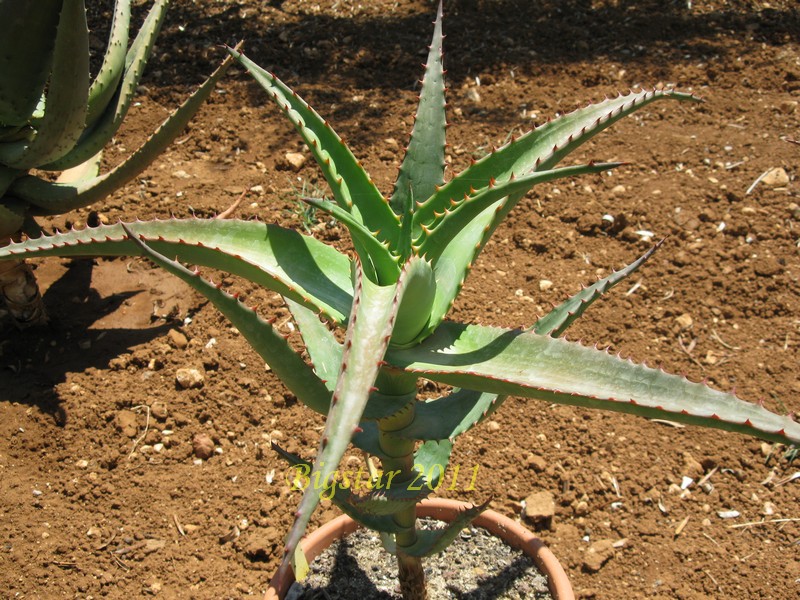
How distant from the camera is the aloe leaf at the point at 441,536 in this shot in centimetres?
130

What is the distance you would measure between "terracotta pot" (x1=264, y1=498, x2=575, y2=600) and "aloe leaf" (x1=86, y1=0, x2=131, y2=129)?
59.3 inches

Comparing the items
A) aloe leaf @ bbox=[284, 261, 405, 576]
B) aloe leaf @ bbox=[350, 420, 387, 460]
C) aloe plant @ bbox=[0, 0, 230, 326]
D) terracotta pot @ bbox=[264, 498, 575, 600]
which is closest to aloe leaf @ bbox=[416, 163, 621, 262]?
aloe leaf @ bbox=[284, 261, 405, 576]

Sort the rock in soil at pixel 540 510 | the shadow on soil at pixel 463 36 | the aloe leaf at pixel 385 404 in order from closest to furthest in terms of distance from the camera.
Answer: the aloe leaf at pixel 385 404 → the rock in soil at pixel 540 510 → the shadow on soil at pixel 463 36

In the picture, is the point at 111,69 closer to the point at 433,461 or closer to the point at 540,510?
the point at 433,461

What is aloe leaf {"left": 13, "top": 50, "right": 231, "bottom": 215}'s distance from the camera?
2182 mm

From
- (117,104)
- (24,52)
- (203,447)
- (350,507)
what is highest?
(24,52)

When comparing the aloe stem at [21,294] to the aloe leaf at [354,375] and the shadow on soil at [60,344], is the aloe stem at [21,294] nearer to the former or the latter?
the shadow on soil at [60,344]

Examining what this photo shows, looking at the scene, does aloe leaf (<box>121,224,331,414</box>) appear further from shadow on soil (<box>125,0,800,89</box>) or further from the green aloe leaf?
shadow on soil (<box>125,0,800,89</box>)

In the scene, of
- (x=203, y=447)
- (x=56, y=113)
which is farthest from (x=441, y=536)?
(x=56, y=113)

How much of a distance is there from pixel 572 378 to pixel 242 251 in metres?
0.54

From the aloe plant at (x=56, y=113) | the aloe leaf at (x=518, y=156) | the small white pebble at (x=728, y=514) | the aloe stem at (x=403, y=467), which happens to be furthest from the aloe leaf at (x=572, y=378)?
the small white pebble at (x=728, y=514)

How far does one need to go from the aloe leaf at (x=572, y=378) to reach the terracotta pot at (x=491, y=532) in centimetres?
75

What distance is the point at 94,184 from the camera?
226 centimetres

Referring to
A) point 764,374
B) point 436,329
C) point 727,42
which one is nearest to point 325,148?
point 436,329
